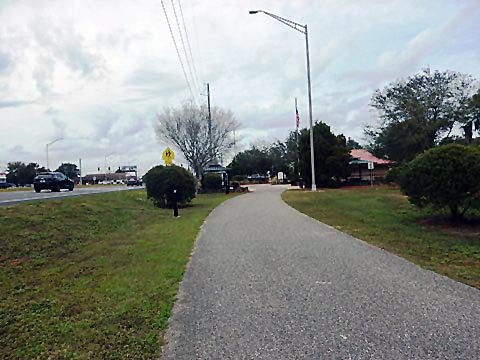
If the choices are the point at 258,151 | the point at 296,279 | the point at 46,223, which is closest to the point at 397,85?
the point at 46,223

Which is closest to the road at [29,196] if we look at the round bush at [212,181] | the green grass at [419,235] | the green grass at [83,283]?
the green grass at [83,283]

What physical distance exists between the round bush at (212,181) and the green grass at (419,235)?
2482 cm

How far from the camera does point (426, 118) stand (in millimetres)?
42562

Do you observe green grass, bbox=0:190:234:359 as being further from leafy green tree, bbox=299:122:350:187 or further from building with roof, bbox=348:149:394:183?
building with roof, bbox=348:149:394:183

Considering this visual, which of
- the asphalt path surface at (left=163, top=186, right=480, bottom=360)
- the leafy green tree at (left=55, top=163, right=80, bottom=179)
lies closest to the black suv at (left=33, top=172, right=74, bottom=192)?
the asphalt path surface at (left=163, top=186, right=480, bottom=360)

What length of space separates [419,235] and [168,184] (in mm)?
14851

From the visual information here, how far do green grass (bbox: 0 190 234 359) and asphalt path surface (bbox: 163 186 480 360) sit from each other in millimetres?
380

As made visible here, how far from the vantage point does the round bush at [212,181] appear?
4609 cm

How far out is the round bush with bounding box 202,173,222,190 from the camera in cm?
4609

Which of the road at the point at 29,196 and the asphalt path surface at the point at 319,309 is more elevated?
the road at the point at 29,196

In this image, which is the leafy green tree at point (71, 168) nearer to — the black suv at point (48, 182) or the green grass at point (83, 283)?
the black suv at point (48, 182)

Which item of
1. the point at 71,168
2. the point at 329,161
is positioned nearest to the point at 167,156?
the point at 329,161

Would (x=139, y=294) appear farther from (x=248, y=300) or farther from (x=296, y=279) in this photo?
(x=296, y=279)

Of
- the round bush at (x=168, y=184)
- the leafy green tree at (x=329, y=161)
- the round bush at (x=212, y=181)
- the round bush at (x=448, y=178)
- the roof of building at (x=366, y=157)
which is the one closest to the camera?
the round bush at (x=448, y=178)
